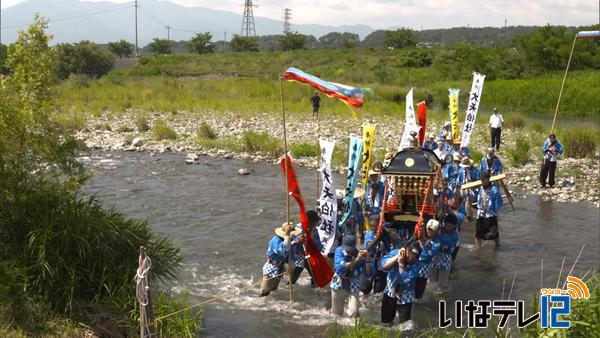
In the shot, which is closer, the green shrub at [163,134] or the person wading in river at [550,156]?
the person wading in river at [550,156]

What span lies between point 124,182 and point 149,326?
11725 millimetres

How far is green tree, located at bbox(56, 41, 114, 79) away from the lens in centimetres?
5081

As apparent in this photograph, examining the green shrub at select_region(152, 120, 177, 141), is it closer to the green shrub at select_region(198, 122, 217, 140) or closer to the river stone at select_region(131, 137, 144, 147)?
the river stone at select_region(131, 137, 144, 147)

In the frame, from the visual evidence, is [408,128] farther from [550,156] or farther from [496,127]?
[496,127]

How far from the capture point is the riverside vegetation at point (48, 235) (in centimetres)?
752

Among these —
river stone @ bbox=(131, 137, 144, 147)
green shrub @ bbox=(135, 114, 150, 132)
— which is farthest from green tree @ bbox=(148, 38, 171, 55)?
river stone @ bbox=(131, 137, 144, 147)

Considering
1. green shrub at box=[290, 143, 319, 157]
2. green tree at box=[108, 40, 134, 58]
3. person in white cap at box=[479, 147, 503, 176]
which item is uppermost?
green tree at box=[108, 40, 134, 58]

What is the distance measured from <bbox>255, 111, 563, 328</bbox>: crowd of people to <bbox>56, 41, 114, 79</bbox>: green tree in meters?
44.6

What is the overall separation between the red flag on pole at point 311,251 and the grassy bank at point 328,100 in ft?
63.1

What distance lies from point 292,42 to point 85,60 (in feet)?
94.8

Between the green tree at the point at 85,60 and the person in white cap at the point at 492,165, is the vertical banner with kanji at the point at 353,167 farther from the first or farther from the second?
the green tree at the point at 85,60

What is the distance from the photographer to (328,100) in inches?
1282

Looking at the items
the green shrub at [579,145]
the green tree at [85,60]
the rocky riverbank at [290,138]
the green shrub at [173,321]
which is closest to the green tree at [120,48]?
the green tree at [85,60]

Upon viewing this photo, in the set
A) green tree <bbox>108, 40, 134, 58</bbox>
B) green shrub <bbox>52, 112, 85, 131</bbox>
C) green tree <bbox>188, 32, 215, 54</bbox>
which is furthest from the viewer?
green tree <bbox>108, 40, 134, 58</bbox>
